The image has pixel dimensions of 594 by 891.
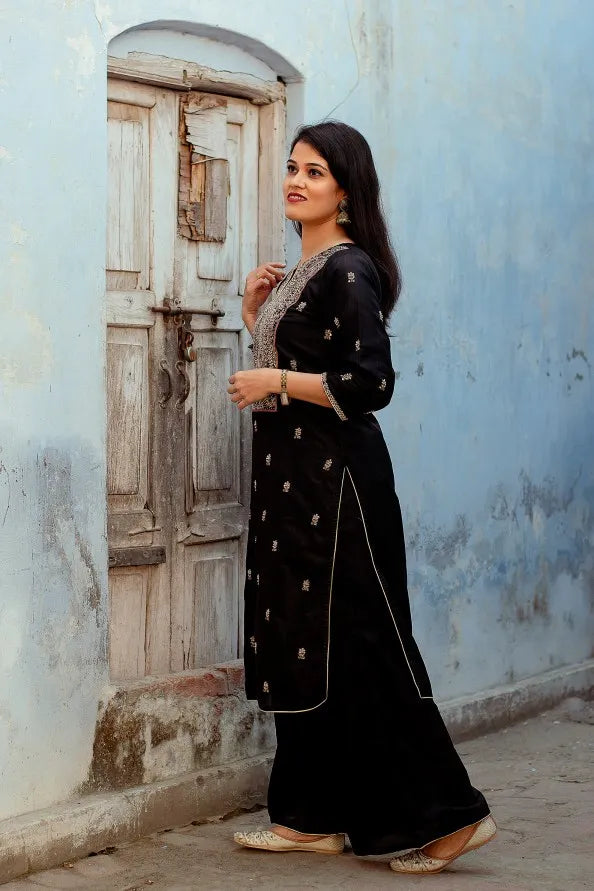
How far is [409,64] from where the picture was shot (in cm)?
524

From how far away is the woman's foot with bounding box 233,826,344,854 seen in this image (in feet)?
13.2

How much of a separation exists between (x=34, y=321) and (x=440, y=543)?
220cm

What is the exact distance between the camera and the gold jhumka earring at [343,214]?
3.96m

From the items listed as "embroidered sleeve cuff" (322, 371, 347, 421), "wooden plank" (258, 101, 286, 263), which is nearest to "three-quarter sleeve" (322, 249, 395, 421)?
"embroidered sleeve cuff" (322, 371, 347, 421)

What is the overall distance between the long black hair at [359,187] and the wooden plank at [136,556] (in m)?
1.08

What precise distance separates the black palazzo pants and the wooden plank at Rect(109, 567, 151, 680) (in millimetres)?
759

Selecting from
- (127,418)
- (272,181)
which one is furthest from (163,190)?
(127,418)

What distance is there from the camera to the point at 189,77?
444cm

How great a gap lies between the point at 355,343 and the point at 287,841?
1.44 meters

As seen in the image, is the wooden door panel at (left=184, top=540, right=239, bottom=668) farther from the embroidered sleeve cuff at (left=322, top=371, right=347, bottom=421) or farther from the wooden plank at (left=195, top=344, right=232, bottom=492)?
the embroidered sleeve cuff at (left=322, top=371, right=347, bottom=421)

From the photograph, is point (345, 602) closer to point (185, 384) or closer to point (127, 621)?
point (127, 621)

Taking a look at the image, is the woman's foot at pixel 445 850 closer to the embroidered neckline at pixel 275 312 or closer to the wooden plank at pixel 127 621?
the wooden plank at pixel 127 621

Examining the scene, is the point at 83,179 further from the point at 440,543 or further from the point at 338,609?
the point at 440,543

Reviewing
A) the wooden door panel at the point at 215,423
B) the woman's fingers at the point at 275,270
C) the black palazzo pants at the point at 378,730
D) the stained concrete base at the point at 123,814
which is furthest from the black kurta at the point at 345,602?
the wooden door panel at the point at 215,423
